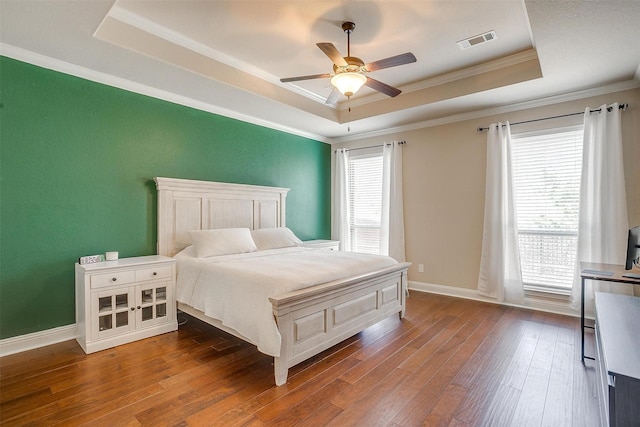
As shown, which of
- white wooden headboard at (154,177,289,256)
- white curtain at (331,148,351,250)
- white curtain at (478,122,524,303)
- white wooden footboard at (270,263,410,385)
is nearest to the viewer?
white wooden footboard at (270,263,410,385)

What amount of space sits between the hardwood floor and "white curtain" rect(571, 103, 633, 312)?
87cm

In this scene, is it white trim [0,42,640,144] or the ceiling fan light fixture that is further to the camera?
white trim [0,42,640,144]

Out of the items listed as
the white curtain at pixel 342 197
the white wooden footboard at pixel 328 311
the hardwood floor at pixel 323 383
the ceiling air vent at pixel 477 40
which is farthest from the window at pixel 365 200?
the hardwood floor at pixel 323 383

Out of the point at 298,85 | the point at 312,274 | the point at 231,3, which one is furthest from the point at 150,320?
the point at 298,85

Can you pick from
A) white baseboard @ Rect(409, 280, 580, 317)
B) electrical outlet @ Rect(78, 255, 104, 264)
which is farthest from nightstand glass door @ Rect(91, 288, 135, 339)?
white baseboard @ Rect(409, 280, 580, 317)

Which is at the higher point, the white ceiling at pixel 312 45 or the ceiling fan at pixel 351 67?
the white ceiling at pixel 312 45

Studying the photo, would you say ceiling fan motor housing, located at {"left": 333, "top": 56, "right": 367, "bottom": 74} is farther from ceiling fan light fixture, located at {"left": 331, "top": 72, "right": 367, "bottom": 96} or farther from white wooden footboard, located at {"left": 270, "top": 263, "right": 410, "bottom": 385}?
white wooden footboard, located at {"left": 270, "top": 263, "right": 410, "bottom": 385}

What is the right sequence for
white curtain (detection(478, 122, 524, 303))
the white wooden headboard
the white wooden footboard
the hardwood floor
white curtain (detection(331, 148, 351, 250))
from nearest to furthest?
the hardwood floor < the white wooden footboard < the white wooden headboard < white curtain (detection(478, 122, 524, 303)) < white curtain (detection(331, 148, 351, 250))

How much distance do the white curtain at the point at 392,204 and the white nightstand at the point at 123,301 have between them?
332 centimetres

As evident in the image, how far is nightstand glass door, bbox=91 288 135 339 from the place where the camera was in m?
2.75

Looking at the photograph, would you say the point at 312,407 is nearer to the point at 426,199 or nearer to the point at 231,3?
the point at 231,3

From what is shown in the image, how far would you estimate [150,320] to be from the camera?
310cm

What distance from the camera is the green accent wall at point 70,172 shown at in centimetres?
272

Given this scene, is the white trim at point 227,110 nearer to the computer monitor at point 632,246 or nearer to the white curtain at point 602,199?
the white curtain at point 602,199
